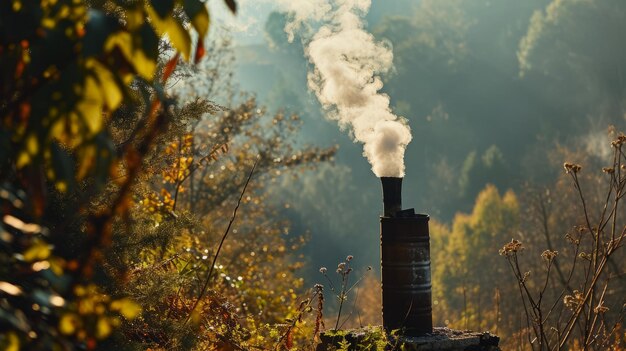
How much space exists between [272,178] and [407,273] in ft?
47.5

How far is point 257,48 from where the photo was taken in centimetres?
11169

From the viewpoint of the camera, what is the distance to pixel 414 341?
6.49 metres

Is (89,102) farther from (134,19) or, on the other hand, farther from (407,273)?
(407,273)

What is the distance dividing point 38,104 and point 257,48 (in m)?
112

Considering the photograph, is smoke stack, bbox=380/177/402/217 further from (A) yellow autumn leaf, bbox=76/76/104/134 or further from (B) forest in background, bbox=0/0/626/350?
(A) yellow autumn leaf, bbox=76/76/104/134

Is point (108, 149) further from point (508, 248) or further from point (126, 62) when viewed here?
point (508, 248)

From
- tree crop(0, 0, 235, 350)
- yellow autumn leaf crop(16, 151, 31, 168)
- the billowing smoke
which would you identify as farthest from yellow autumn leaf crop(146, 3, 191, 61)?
the billowing smoke

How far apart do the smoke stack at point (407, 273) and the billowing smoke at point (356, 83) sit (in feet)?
2.99

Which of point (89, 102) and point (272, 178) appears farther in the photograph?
point (272, 178)

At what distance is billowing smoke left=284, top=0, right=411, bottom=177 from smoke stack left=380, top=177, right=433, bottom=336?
2.99 ft

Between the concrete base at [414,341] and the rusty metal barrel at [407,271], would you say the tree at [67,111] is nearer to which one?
the concrete base at [414,341]

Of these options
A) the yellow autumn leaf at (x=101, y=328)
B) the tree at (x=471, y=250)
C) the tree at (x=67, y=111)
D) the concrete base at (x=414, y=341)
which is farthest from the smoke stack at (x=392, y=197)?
the tree at (x=471, y=250)

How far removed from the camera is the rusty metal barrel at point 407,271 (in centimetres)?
694

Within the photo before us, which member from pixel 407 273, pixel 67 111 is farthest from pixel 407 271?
pixel 67 111
